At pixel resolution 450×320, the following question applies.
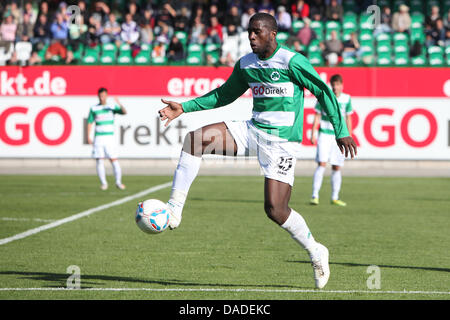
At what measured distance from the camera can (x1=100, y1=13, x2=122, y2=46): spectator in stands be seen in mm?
24297

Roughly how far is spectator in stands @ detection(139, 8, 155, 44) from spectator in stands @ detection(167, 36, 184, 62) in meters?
1.18

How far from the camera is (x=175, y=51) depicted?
23.3m

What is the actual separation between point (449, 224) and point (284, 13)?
1358 centimetres

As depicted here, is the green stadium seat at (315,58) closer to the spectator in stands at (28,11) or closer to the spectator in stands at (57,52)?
the spectator in stands at (57,52)

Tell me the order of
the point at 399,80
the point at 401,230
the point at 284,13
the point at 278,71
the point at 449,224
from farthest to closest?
the point at 284,13 < the point at 399,80 < the point at 449,224 < the point at 401,230 < the point at 278,71

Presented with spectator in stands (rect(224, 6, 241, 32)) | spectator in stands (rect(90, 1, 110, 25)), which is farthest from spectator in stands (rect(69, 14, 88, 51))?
spectator in stands (rect(224, 6, 241, 32))

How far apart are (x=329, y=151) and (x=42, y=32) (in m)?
13.1

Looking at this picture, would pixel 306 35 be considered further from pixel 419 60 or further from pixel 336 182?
pixel 336 182

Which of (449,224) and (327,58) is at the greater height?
(327,58)

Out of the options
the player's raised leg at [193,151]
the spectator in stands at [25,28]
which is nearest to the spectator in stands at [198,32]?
the spectator in stands at [25,28]

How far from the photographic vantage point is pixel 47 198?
15.0 m

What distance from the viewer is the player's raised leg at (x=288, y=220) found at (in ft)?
21.6
